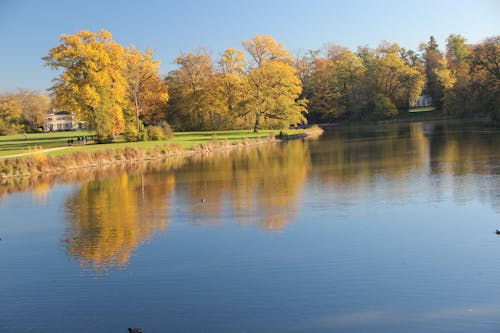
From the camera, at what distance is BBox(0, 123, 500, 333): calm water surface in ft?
30.5

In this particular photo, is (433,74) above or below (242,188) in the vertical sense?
above

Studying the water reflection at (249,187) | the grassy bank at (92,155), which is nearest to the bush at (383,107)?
the grassy bank at (92,155)

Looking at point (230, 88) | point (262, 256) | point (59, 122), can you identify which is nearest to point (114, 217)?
point (262, 256)

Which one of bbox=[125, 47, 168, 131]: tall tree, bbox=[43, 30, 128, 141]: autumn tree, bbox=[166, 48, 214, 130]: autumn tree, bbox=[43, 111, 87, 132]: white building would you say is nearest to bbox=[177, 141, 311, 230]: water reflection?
bbox=[43, 30, 128, 141]: autumn tree

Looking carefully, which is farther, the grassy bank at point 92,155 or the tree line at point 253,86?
the tree line at point 253,86

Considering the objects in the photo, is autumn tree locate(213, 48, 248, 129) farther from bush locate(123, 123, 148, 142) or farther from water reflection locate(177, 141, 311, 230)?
water reflection locate(177, 141, 311, 230)

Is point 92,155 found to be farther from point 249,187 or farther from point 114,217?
point 114,217

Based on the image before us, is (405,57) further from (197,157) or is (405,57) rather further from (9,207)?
(9,207)

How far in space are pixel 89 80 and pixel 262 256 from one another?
38.9 metres

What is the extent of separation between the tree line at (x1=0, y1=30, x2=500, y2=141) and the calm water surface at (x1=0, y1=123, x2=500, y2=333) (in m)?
25.3

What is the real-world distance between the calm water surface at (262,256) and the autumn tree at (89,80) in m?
23.9

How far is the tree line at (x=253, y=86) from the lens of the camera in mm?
47969

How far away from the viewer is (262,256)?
12.6m

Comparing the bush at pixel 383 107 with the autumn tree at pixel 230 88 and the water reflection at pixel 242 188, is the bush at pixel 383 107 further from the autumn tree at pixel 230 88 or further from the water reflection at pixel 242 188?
the water reflection at pixel 242 188
